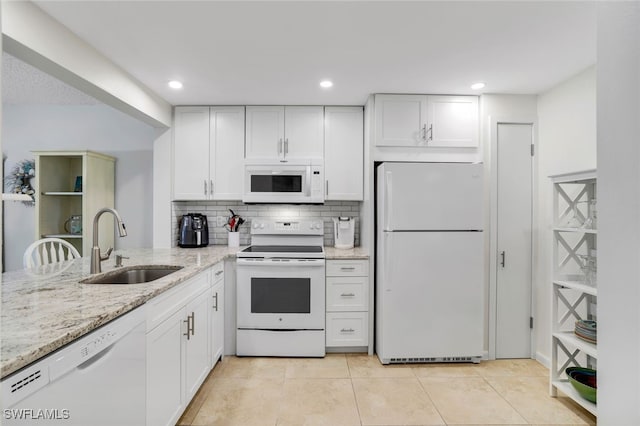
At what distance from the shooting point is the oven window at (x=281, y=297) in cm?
308

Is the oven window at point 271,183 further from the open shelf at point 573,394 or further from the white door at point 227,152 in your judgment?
the open shelf at point 573,394

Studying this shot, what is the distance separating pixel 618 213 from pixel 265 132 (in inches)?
122

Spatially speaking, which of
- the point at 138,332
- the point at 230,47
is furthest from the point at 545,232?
the point at 138,332

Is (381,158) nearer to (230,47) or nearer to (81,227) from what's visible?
(230,47)

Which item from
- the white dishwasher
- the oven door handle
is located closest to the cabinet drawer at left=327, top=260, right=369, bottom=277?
the oven door handle

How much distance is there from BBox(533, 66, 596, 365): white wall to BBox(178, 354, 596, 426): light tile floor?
556mm

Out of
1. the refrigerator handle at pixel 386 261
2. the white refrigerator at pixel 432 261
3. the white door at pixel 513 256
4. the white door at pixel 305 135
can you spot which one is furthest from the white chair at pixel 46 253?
the white door at pixel 513 256

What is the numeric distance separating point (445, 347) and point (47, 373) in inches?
106

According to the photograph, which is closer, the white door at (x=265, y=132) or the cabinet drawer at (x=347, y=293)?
the cabinet drawer at (x=347, y=293)

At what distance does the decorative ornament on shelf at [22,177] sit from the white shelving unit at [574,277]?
4.92m

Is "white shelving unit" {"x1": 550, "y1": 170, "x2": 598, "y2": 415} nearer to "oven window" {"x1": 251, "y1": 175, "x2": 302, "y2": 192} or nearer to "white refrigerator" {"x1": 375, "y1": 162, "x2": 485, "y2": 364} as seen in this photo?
"white refrigerator" {"x1": 375, "y1": 162, "x2": 485, "y2": 364}

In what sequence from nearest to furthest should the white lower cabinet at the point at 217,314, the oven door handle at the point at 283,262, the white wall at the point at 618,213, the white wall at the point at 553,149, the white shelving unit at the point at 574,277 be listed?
1. the white wall at the point at 618,213
2. the white shelving unit at the point at 574,277
3. the white wall at the point at 553,149
4. the white lower cabinet at the point at 217,314
5. the oven door handle at the point at 283,262

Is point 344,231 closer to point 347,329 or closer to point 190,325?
point 347,329

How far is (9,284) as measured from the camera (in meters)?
1.77
